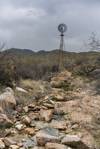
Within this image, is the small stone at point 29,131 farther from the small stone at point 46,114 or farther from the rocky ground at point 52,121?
the small stone at point 46,114

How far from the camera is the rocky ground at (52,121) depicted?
30.6 ft

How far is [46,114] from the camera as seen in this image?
11117 millimetres

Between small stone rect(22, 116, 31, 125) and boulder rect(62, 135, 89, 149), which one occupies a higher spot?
small stone rect(22, 116, 31, 125)

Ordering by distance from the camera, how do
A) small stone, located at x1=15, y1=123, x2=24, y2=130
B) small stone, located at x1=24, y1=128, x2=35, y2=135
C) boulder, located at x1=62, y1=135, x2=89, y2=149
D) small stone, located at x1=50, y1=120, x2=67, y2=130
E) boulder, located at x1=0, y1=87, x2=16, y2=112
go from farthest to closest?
boulder, located at x1=0, y1=87, x2=16, y2=112 < small stone, located at x1=50, y1=120, x2=67, y2=130 < small stone, located at x1=15, y1=123, x2=24, y2=130 < small stone, located at x1=24, y1=128, x2=35, y2=135 < boulder, located at x1=62, y1=135, x2=89, y2=149

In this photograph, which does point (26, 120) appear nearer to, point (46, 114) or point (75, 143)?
point (46, 114)

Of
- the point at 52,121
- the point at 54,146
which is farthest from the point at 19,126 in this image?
the point at 54,146

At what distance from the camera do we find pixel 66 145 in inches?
362

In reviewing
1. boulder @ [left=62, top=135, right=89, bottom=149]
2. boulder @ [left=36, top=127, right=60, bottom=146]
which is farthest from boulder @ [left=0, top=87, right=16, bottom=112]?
boulder @ [left=62, top=135, right=89, bottom=149]

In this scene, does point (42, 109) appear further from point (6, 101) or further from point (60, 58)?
point (60, 58)

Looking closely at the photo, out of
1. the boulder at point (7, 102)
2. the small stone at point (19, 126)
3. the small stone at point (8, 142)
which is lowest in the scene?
the small stone at point (8, 142)

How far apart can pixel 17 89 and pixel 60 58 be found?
8867 millimetres

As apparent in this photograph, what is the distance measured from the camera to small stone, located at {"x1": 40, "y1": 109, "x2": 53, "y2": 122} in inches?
430

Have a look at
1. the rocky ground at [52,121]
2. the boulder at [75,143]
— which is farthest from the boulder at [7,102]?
the boulder at [75,143]

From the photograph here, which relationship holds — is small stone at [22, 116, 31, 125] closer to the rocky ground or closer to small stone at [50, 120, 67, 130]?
the rocky ground
